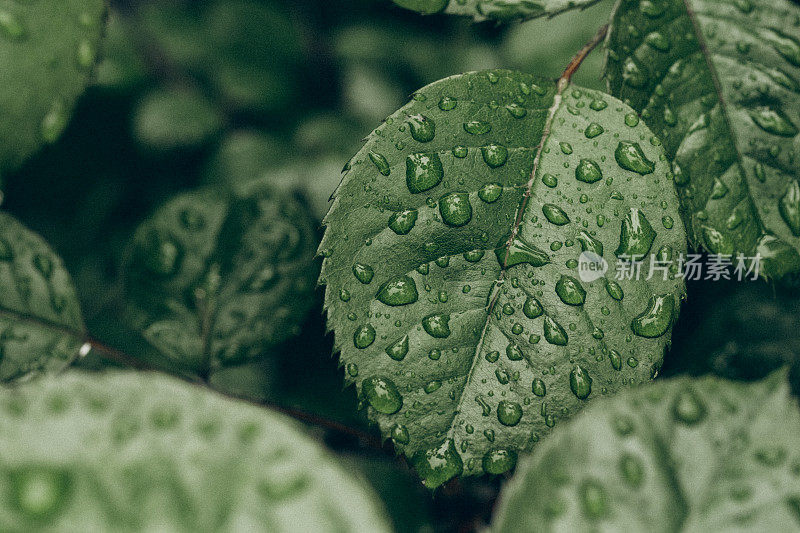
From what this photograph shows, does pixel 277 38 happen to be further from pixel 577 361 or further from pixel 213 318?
pixel 577 361

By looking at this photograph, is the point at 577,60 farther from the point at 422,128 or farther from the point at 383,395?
the point at 383,395

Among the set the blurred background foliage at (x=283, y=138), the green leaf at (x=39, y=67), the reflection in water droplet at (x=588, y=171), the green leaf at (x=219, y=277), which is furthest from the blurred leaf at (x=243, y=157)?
the reflection in water droplet at (x=588, y=171)

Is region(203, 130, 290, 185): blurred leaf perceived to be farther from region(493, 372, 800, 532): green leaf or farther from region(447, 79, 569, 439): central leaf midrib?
region(493, 372, 800, 532): green leaf

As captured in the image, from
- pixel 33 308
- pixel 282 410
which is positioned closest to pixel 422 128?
pixel 282 410

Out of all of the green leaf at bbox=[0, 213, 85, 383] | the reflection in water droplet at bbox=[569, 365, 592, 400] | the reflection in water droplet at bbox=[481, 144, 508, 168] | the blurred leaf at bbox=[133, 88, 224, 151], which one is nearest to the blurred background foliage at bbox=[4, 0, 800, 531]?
the blurred leaf at bbox=[133, 88, 224, 151]

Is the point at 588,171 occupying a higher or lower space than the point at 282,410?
higher

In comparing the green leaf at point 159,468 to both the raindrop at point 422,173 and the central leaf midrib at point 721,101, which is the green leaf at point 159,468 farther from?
the central leaf midrib at point 721,101
